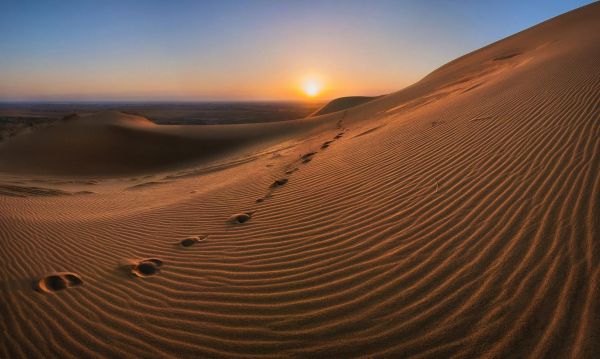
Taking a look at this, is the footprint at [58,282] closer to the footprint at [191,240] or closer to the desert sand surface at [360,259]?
the desert sand surface at [360,259]

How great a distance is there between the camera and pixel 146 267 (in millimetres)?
3836

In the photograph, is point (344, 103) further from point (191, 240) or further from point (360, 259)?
point (360, 259)

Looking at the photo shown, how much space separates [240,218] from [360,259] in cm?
240

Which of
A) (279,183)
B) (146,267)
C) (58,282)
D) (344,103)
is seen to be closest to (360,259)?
(146,267)

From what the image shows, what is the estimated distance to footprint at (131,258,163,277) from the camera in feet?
12.1

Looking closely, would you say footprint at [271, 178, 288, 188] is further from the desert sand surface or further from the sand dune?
the sand dune

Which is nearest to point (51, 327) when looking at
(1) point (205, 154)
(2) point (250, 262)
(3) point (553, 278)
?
(2) point (250, 262)

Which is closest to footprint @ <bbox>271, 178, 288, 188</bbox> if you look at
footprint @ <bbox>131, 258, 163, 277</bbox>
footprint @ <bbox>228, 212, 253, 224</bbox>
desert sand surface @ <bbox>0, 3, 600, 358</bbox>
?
desert sand surface @ <bbox>0, 3, 600, 358</bbox>

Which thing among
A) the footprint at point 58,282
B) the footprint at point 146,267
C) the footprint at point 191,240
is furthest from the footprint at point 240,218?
the footprint at point 58,282

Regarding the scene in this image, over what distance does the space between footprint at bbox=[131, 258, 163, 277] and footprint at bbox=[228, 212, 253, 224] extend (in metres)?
1.34

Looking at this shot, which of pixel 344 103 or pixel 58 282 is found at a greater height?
pixel 344 103

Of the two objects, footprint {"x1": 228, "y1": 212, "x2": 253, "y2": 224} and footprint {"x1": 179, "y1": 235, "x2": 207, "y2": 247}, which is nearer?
footprint {"x1": 179, "y1": 235, "x2": 207, "y2": 247}

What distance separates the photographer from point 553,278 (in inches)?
98.6

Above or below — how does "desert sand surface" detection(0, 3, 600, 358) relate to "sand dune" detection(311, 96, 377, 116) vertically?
below
